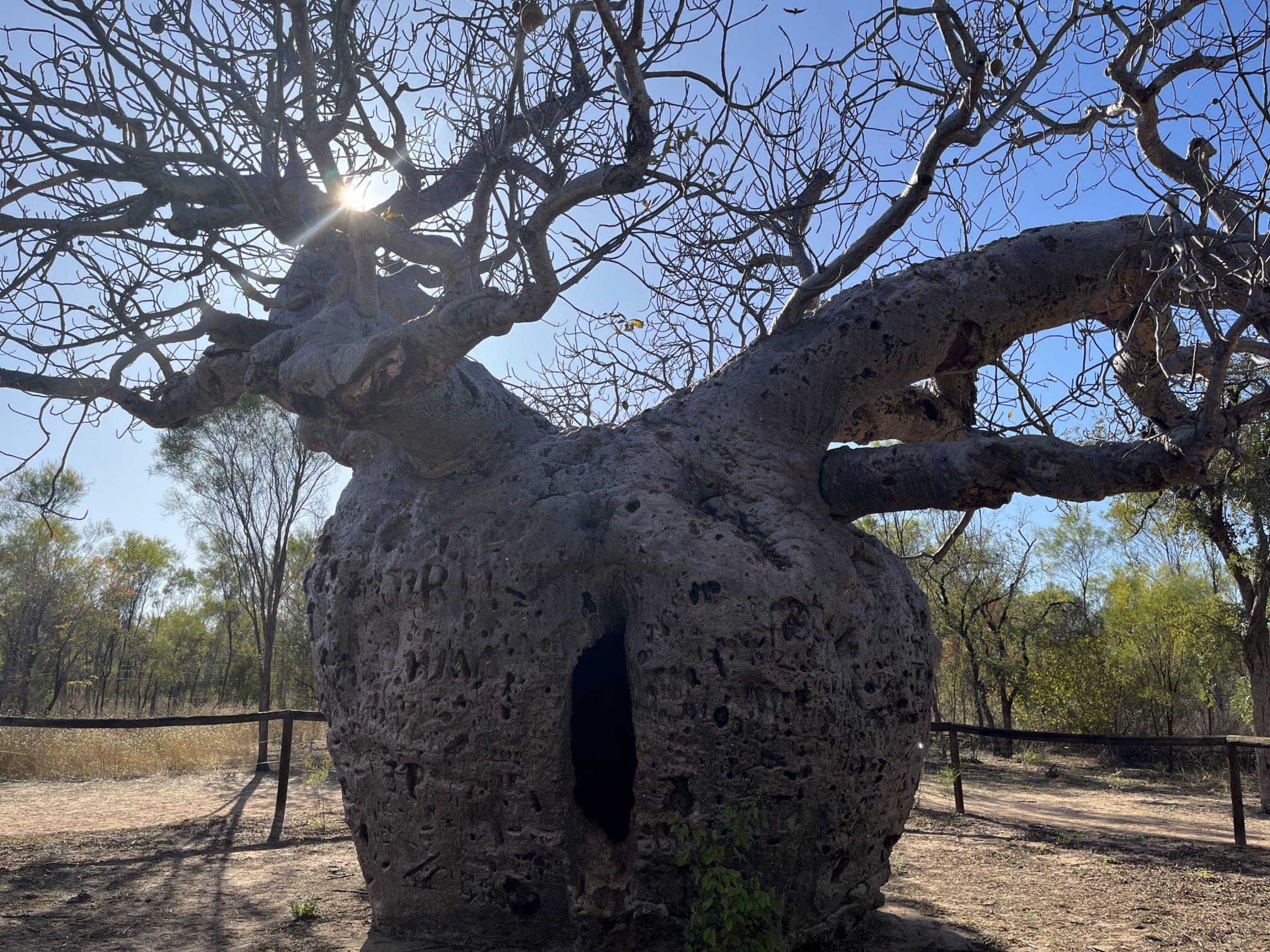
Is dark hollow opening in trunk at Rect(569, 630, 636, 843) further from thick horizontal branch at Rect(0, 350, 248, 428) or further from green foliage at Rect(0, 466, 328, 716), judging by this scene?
green foliage at Rect(0, 466, 328, 716)

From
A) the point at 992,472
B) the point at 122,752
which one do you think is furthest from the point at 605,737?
the point at 122,752

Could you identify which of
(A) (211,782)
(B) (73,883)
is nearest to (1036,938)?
(B) (73,883)

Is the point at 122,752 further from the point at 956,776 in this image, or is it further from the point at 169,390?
the point at 956,776

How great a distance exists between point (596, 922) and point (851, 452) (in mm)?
2159

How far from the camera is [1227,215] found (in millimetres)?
3936

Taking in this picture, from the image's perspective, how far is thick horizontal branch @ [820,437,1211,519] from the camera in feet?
10.9

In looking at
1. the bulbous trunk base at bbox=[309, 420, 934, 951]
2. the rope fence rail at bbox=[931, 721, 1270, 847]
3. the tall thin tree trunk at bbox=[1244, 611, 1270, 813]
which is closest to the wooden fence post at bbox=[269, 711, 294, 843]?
the bulbous trunk base at bbox=[309, 420, 934, 951]

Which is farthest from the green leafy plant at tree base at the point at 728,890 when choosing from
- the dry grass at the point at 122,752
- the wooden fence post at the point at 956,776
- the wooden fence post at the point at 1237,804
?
the dry grass at the point at 122,752

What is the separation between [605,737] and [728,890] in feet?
2.62

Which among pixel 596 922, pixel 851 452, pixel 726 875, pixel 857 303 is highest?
pixel 857 303

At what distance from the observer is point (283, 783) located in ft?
22.3

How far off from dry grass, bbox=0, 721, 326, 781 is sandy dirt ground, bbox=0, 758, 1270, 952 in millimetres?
1017

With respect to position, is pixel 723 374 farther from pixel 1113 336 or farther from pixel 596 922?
pixel 596 922

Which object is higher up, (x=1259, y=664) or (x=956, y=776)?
(x=1259, y=664)
